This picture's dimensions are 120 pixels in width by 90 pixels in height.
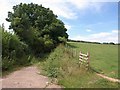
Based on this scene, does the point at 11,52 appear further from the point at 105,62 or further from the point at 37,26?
the point at 37,26

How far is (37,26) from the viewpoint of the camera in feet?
120

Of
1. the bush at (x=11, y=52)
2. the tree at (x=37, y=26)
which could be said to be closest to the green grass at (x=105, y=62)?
the tree at (x=37, y=26)

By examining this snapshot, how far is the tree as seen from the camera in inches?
1182

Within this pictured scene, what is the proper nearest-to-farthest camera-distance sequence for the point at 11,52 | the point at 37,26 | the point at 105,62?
1. the point at 11,52
2. the point at 105,62
3. the point at 37,26

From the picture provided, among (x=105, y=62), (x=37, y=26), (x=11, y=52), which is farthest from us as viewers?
→ (x=37, y=26)

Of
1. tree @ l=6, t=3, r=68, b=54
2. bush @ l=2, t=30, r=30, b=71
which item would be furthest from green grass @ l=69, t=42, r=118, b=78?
bush @ l=2, t=30, r=30, b=71

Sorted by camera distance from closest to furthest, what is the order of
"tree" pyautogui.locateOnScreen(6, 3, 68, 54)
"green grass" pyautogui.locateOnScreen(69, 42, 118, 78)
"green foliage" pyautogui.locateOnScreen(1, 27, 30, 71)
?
"green grass" pyautogui.locateOnScreen(69, 42, 118, 78)
"green foliage" pyautogui.locateOnScreen(1, 27, 30, 71)
"tree" pyautogui.locateOnScreen(6, 3, 68, 54)

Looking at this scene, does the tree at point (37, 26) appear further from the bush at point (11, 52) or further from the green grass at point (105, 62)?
the green grass at point (105, 62)

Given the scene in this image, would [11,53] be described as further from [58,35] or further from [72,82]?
[58,35]

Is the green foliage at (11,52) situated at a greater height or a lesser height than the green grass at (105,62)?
greater

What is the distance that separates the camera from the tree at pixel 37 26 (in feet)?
98.5

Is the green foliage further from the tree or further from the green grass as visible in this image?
the green grass

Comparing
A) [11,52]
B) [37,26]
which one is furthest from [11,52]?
[37,26]

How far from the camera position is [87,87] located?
13.0 m
